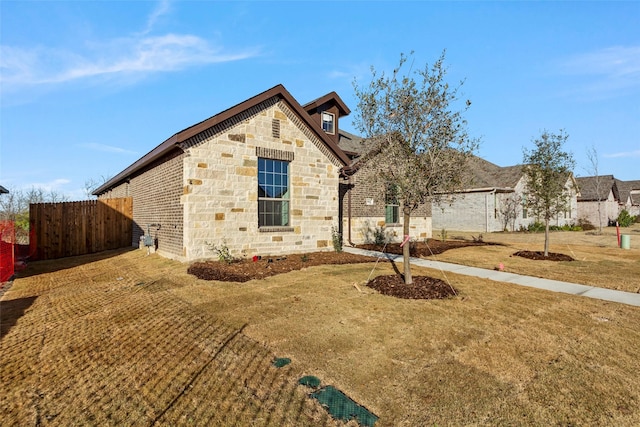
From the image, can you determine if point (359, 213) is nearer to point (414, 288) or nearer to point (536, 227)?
point (414, 288)

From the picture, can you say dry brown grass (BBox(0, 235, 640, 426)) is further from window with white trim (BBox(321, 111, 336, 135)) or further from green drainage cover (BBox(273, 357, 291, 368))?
window with white trim (BBox(321, 111, 336, 135))

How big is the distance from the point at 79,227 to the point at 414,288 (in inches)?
536

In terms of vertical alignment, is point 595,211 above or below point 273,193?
below

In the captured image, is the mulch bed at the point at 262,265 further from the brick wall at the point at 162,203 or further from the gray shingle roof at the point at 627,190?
the gray shingle roof at the point at 627,190

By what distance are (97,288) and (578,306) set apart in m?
10.1

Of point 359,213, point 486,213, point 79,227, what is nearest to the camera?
point 79,227

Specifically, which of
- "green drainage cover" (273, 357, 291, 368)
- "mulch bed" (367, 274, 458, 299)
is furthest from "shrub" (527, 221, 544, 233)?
"green drainage cover" (273, 357, 291, 368)

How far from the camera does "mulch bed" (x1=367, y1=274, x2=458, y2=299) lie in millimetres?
6609

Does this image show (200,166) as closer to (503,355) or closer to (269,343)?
(269,343)

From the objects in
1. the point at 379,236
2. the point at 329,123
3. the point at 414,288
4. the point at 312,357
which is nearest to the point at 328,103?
the point at 329,123

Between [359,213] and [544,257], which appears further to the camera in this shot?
[359,213]

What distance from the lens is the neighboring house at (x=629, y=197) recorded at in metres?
43.6

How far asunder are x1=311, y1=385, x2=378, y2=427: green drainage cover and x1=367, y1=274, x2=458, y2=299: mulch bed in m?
3.69

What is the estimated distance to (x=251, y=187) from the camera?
11.0 meters
